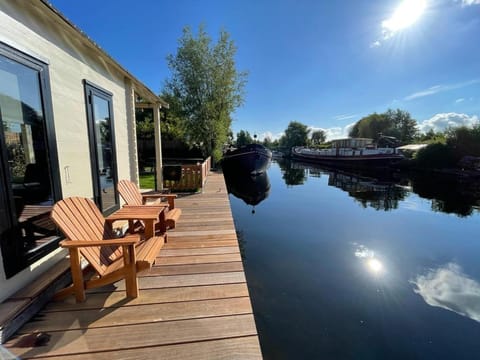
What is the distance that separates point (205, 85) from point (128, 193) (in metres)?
10.4

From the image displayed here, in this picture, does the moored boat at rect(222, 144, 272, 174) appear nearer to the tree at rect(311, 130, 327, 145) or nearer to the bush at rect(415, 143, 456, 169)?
the bush at rect(415, 143, 456, 169)

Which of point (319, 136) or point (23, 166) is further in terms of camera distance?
point (319, 136)

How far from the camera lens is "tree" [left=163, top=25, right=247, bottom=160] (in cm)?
1138

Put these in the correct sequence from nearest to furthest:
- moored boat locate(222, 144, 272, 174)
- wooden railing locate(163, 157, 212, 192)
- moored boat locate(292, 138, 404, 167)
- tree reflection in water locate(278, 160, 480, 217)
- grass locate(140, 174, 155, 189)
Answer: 1. wooden railing locate(163, 157, 212, 192)
2. grass locate(140, 174, 155, 189)
3. tree reflection in water locate(278, 160, 480, 217)
4. moored boat locate(222, 144, 272, 174)
5. moored boat locate(292, 138, 404, 167)

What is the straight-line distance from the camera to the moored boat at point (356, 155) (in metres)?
17.6

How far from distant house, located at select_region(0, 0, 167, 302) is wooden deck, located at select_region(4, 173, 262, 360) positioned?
0.52 m

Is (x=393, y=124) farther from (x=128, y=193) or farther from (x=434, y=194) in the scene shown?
(x=128, y=193)

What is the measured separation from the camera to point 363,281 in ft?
10.6

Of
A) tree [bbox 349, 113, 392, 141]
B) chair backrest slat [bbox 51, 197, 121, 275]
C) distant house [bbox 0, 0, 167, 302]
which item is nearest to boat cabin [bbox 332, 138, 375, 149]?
tree [bbox 349, 113, 392, 141]

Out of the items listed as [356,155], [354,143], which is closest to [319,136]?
[354,143]

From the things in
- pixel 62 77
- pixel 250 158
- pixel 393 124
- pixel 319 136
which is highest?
pixel 393 124

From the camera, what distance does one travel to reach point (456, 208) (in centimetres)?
719

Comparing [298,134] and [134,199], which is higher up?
[298,134]

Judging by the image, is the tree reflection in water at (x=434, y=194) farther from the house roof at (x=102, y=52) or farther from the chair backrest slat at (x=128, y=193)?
the house roof at (x=102, y=52)
